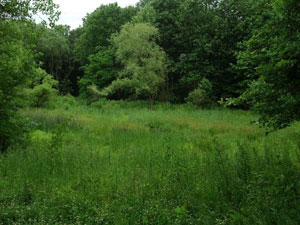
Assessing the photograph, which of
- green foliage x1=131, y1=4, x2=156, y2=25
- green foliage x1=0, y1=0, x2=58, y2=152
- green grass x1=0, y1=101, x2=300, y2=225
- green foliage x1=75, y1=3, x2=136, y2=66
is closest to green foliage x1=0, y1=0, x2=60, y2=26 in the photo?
green foliage x1=0, y1=0, x2=58, y2=152

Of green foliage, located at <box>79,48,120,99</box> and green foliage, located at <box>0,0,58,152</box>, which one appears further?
green foliage, located at <box>79,48,120,99</box>

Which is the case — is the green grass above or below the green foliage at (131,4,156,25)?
below

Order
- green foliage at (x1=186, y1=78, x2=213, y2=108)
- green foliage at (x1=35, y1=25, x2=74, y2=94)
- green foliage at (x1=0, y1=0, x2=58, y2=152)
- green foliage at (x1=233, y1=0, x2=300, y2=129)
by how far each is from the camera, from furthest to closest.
Result: green foliage at (x1=35, y1=25, x2=74, y2=94) < green foliage at (x1=186, y1=78, x2=213, y2=108) < green foliage at (x1=0, y1=0, x2=58, y2=152) < green foliage at (x1=233, y1=0, x2=300, y2=129)

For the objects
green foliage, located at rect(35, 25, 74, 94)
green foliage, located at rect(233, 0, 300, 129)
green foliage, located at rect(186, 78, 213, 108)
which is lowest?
green foliage, located at rect(186, 78, 213, 108)

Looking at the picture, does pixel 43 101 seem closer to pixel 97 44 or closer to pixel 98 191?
pixel 98 191

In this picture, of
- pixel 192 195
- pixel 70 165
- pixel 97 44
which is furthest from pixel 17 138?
pixel 97 44

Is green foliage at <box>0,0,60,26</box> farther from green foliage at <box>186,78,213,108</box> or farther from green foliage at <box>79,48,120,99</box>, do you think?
green foliage at <box>79,48,120,99</box>

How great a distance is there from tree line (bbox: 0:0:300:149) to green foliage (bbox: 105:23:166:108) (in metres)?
0.11

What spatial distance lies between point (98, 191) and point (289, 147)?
6.00 m

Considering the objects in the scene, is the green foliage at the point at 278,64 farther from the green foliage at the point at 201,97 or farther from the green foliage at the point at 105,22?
the green foliage at the point at 105,22

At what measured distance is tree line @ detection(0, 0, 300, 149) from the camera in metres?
5.44

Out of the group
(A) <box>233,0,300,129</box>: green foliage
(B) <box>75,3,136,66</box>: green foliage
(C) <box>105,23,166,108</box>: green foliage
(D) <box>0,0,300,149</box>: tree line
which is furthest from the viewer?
(B) <box>75,3,136,66</box>: green foliage

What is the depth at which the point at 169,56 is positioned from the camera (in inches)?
1481

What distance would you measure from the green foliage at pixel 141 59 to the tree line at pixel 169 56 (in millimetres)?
107
